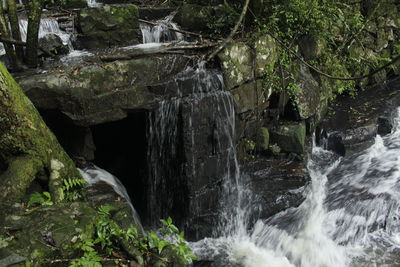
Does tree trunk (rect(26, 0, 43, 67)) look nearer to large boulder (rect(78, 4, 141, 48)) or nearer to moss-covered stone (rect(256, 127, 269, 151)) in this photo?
large boulder (rect(78, 4, 141, 48))

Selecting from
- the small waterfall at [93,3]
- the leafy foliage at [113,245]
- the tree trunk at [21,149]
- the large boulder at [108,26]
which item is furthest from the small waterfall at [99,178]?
the small waterfall at [93,3]

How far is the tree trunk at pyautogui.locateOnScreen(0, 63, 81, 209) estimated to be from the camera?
3.65 meters

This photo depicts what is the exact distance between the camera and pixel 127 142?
6.79m

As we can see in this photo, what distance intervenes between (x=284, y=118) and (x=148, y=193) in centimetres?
364

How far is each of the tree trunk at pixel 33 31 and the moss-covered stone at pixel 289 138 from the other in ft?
15.9

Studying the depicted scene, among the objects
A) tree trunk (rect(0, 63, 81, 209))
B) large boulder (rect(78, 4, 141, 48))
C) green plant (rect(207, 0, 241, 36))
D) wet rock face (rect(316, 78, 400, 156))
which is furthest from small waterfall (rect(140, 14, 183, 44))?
wet rock face (rect(316, 78, 400, 156))

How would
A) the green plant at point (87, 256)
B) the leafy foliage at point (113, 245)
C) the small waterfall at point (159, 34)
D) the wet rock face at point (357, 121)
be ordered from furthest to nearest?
the wet rock face at point (357, 121) → the small waterfall at point (159, 34) → the leafy foliage at point (113, 245) → the green plant at point (87, 256)

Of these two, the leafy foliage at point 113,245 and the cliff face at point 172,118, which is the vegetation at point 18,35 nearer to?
the cliff face at point 172,118

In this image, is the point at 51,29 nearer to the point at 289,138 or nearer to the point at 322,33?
the point at 289,138

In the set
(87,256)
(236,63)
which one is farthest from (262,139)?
(87,256)

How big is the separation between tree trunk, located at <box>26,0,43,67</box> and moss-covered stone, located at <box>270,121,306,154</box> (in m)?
4.84

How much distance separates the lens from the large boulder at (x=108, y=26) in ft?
21.9

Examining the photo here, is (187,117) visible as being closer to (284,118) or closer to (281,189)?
(281,189)

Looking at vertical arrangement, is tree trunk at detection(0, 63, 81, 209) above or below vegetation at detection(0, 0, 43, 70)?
below
